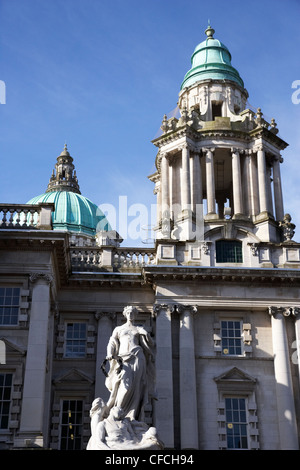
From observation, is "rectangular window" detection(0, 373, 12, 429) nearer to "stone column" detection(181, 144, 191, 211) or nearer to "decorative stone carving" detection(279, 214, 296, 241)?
"stone column" detection(181, 144, 191, 211)

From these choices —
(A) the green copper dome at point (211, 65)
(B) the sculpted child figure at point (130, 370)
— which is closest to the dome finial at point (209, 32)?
(A) the green copper dome at point (211, 65)

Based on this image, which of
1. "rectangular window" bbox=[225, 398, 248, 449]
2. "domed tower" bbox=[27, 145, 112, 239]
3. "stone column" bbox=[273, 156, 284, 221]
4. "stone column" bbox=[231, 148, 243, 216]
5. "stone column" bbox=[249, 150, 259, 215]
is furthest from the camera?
"domed tower" bbox=[27, 145, 112, 239]

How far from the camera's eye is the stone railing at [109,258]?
32969mm

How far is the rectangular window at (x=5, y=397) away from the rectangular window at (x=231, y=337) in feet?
29.6

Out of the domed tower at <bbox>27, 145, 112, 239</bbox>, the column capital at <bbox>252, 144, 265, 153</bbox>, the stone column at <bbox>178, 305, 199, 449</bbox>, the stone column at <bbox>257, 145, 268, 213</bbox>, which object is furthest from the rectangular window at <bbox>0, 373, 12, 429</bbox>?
the domed tower at <bbox>27, 145, 112, 239</bbox>

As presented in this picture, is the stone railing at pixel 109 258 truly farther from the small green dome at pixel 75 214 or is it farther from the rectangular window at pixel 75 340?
the small green dome at pixel 75 214

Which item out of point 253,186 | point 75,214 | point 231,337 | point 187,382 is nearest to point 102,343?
point 187,382

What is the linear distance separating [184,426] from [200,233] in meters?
8.93

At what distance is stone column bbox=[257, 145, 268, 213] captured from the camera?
115 ft

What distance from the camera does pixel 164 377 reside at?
29.6 metres

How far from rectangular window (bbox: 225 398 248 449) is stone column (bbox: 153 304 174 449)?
2596 millimetres

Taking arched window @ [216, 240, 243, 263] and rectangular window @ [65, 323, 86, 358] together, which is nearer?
rectangular window @ [65, 323, 86, 358]

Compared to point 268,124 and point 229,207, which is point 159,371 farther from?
point 268,124
